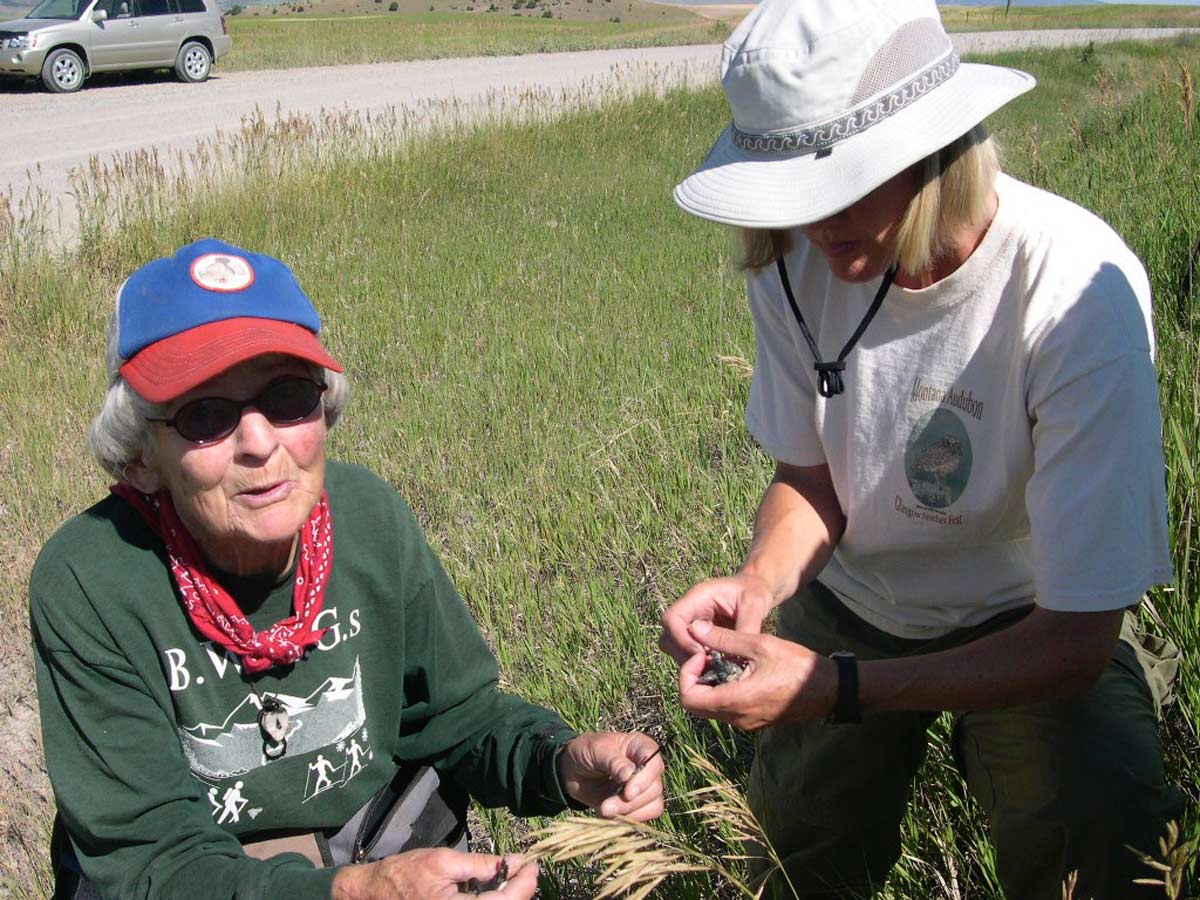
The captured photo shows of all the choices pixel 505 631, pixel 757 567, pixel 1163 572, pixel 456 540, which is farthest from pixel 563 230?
pixel 1163 572

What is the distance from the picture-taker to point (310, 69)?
22.6 m

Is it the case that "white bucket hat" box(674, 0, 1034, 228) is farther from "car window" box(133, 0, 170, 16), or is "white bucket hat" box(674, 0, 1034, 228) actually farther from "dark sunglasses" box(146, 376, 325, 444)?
"car window" box(133, 0, 170, 16)

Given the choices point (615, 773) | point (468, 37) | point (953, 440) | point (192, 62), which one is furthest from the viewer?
point (468, 37)

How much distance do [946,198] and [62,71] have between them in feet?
62.3

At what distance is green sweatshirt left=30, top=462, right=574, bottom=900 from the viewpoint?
5.89 feet

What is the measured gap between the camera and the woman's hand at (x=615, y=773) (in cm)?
187

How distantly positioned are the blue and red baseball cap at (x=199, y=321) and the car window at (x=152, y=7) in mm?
18767

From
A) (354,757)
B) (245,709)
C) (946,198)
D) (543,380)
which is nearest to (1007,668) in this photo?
(946,198)

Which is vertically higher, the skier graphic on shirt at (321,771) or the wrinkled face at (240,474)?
the wrinkled face at (240,474)

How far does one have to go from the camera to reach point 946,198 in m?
1.90

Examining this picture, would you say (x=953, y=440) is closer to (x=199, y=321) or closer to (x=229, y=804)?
(x=199, y=321)

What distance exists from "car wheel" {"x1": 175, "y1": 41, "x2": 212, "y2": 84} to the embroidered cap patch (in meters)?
19.4

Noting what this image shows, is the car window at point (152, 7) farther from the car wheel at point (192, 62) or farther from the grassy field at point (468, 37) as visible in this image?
the grassy field at point (468, 37)

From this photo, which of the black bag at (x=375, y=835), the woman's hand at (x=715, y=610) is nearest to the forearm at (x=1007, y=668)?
the woman's hand at (x=715, y=610)
